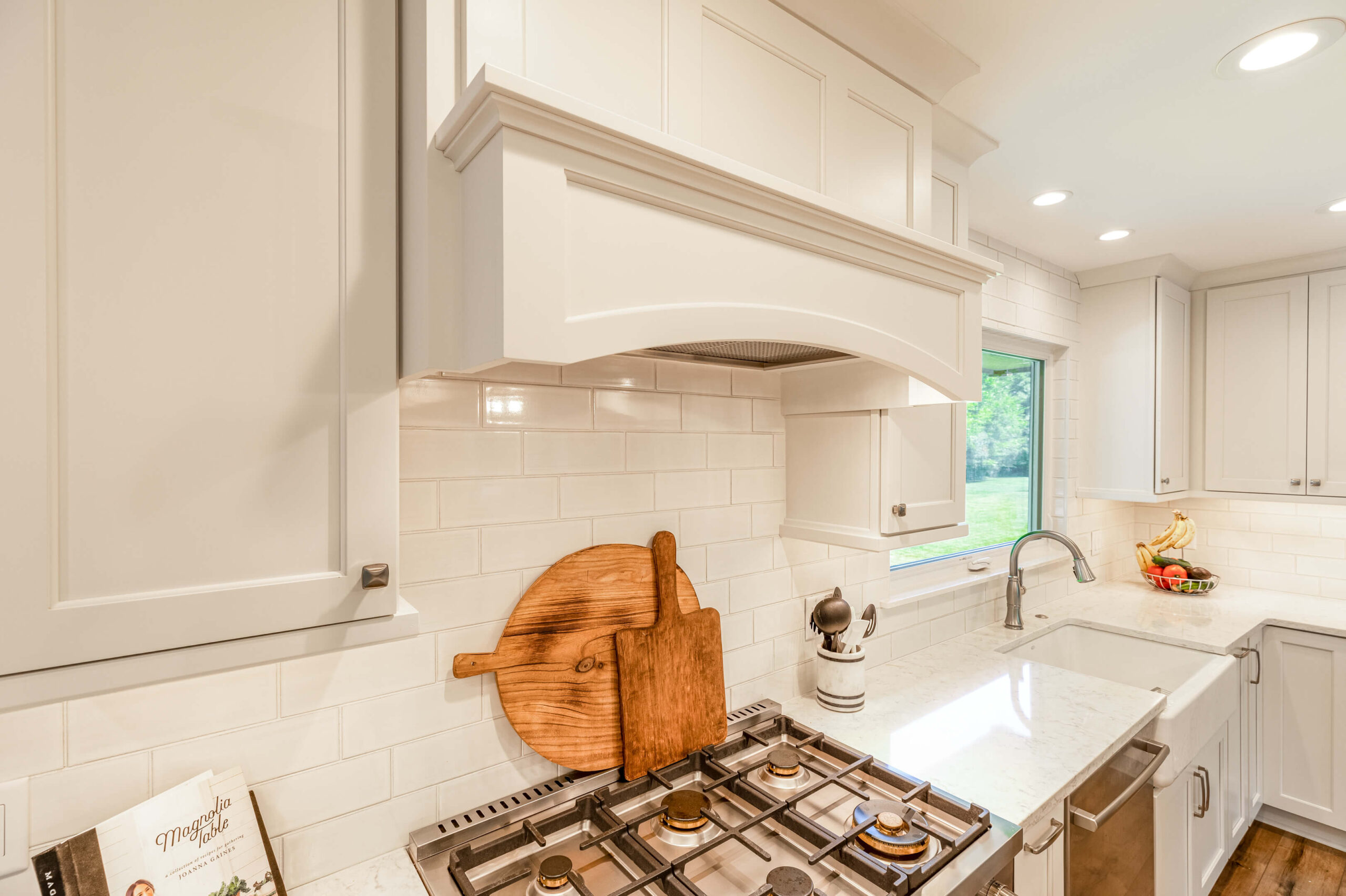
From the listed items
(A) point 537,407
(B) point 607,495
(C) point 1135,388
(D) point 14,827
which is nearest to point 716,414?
(B) point 607,495

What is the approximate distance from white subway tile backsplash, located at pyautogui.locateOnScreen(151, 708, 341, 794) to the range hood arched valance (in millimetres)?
613

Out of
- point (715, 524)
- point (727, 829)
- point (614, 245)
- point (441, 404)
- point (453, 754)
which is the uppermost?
point (614, 245)

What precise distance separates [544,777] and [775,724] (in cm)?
54

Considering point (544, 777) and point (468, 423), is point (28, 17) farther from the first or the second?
point (544, 777)

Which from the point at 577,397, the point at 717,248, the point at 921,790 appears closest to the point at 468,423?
the point at 577,397

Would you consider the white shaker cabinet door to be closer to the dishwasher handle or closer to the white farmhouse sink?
the white farmhouse sink

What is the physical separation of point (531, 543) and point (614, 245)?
0.62 meters

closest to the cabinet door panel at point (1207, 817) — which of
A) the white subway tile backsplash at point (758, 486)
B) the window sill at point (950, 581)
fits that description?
the window sill at point (950, 581)

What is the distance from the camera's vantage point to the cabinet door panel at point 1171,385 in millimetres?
2770

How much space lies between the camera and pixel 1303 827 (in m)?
Result: 2.62

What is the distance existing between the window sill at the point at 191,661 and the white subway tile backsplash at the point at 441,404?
378 mm

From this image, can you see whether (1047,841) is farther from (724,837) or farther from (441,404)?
(441,404)

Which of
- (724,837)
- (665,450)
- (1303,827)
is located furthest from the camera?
(1303,827)

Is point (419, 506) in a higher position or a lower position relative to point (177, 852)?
higher
